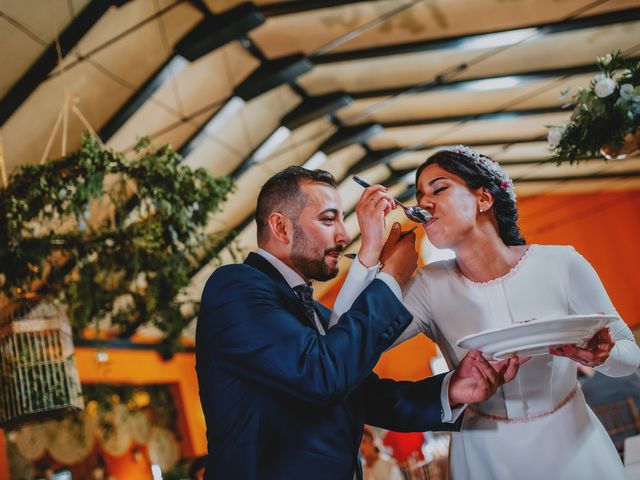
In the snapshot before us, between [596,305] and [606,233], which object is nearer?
[596,305]

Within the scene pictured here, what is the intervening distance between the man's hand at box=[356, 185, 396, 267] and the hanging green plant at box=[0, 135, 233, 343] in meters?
A: 1.53

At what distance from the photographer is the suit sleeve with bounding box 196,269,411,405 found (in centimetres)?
124

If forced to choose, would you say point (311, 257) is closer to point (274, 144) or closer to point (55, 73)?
point (55, 73)

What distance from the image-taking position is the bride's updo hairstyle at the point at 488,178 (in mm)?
1828

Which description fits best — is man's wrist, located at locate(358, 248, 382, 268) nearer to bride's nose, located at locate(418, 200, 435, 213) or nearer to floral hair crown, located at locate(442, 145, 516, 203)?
bride's nose, located at locate(418, 200, 435, 213)

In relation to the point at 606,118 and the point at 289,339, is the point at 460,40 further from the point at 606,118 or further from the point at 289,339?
the point at 289,339

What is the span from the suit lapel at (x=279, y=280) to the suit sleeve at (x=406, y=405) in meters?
0.34

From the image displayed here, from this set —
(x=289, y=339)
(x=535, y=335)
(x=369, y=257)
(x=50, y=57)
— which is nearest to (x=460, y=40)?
(x=50, y=57)

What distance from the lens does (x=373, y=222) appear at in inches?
55.6

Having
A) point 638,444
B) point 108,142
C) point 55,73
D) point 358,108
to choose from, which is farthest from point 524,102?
point 638,444

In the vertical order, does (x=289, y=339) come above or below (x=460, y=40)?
below

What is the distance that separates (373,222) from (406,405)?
Answer: 55cm

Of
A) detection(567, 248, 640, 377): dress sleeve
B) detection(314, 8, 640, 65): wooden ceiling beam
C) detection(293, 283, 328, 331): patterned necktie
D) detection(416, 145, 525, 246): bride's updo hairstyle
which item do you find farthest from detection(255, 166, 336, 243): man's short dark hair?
detection(314, 8, 640, 65): wooden ceiling beam

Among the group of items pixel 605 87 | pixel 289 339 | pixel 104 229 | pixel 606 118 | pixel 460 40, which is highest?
pixel 460 40
